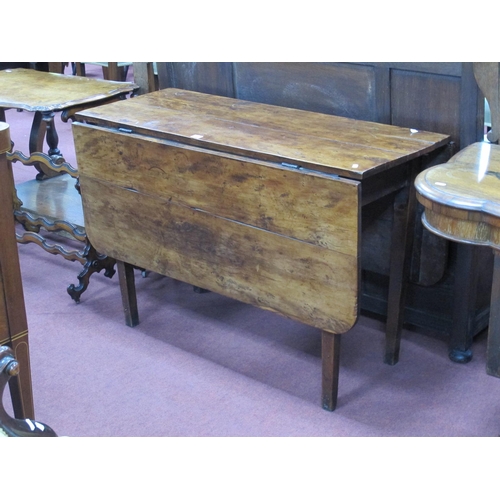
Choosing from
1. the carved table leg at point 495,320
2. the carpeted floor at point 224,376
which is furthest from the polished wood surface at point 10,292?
the carved table leg at point 495,320

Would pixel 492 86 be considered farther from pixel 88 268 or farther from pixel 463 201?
pixel 88 268

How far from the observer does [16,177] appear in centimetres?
404

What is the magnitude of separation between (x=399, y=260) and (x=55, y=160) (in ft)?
4.34

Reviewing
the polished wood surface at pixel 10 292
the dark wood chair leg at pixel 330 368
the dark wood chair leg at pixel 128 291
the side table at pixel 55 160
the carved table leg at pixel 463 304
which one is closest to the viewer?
the polished wood surface at pixel 10 292

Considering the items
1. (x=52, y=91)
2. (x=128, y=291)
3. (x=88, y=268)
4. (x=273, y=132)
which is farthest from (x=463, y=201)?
A: (x=52, y=91)

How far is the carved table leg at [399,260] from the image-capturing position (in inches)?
86.0

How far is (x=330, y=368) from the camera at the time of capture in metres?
2.16

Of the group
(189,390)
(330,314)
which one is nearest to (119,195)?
(189,390)

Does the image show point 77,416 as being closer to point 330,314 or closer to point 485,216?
point 330,314

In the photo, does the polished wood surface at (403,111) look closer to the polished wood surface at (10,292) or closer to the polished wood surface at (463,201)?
the polished wood surface at (463,201)

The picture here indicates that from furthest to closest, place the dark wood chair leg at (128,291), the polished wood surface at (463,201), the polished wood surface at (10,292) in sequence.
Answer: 1. the dark wood chair leg at (128,291)
2. the polished wood surface at (463,201)
3. the polished wood surface at (10,292)

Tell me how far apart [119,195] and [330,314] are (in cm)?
83

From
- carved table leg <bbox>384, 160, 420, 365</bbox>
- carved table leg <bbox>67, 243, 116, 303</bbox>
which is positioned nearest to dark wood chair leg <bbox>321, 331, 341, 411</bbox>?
carved table leg <bbox>384, 160, 420, 365</bbox>

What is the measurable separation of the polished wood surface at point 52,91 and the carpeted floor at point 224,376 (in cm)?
71
